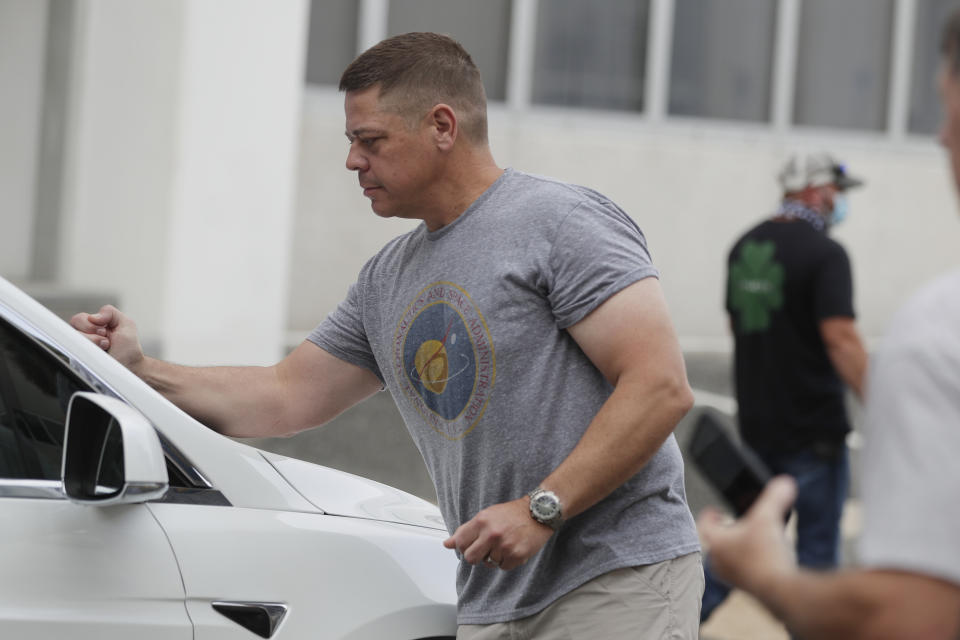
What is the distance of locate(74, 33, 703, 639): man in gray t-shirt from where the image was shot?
238 centimetres

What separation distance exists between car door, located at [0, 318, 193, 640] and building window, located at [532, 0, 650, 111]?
716 centimetres

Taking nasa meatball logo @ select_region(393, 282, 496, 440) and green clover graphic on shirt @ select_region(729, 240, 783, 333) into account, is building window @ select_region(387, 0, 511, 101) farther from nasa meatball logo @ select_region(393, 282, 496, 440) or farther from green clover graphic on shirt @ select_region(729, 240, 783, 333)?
nasa meatball logo @ select_region(393, 282, 496, 440)

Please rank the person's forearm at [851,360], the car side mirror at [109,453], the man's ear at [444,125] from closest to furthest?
1. the car side mirror at [109,453]
2. the man's ear at [444,125]
3. the person's forearm at [851,360]

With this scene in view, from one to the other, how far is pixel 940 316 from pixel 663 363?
3.41 ft

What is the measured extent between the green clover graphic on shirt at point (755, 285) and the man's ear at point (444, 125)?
2.51m

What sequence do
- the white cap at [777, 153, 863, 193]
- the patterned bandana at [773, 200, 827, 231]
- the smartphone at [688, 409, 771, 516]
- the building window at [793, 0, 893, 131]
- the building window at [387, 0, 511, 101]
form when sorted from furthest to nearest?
the building window at [793, 0, 893, 131], the building window at [387, 0, 511, 101], the white cap at [777, 153, 863, 193], the patterned bandana at [773, 200, 827, 231], the smartphone at [688, 409, 771, 516]

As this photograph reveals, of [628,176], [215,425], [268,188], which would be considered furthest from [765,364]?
[628,176]

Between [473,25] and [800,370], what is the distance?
4.80 m

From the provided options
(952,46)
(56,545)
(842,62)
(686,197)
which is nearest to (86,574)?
(56,545)

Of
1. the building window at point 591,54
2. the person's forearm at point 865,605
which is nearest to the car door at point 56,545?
the person's forearm at point 865,605

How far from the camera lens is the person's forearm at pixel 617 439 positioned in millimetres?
2355

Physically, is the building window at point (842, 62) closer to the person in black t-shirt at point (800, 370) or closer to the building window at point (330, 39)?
the building window at point (330, 39)

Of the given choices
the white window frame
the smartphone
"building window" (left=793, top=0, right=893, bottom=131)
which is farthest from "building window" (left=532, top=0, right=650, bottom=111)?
the smartphone

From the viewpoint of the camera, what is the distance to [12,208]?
7.99m
